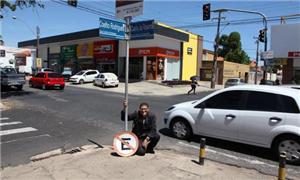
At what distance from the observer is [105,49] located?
43625mm

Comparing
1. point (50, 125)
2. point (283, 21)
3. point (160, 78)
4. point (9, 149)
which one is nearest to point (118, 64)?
point (160, 78)

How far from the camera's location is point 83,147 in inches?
306

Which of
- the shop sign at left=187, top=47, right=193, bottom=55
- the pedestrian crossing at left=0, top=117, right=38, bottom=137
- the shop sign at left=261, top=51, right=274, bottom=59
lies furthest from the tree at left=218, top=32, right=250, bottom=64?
the pedestrian crossing at left=0, top=117, right=38, bottom=137

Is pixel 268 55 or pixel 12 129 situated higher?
pixel 268 55

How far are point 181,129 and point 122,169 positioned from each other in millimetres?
3227

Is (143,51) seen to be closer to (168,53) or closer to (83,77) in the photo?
(168,53)

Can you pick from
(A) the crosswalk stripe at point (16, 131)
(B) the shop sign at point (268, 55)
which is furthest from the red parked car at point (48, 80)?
(A) the crosswalk stripe at point (16, 131)

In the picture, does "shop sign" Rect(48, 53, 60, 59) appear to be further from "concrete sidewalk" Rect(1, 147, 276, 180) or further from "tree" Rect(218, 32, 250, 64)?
"concrete sidewalk" Rect(1, 147, 276, 180)

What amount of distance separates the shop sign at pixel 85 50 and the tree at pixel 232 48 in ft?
117

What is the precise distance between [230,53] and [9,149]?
224ft

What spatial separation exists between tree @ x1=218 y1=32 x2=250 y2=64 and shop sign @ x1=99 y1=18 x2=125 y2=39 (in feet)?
218

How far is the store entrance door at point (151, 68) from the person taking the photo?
128 ft

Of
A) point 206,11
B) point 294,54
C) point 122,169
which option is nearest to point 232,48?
point 294,54

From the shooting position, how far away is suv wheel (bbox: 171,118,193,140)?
863 cm
